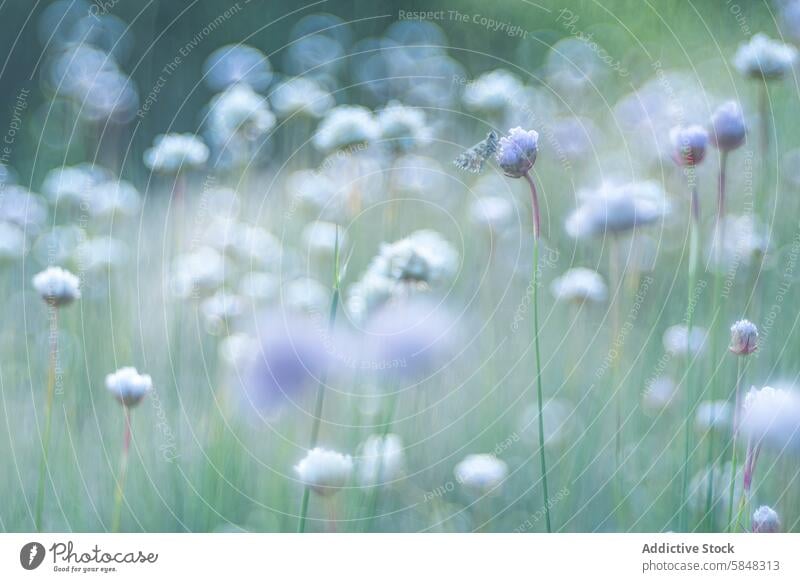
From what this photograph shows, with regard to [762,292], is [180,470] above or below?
below

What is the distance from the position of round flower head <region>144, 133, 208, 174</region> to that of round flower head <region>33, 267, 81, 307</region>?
0.33ft

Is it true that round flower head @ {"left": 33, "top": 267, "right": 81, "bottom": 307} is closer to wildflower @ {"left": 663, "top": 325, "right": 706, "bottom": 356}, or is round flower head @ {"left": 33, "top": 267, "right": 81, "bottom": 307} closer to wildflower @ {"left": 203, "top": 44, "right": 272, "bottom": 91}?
wildflower @ {"left": 203, "top": 44, "right": 272, "bottom": 91}

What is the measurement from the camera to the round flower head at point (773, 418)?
26.2 inches

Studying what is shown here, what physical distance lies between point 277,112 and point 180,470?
0.91ft

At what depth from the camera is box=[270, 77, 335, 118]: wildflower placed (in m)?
0.69

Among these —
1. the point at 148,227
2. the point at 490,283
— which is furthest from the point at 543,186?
the point at 148,227

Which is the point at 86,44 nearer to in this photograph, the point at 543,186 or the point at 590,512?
the point at 543,186

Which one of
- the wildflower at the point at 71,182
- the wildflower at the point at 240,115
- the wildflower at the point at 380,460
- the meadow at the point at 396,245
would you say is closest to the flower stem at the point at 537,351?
the meadow at the point at 396,245

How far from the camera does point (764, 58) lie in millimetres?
692

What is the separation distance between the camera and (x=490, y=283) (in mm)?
693

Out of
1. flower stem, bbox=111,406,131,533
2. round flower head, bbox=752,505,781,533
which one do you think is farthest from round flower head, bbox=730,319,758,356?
flower stem, bbox=111,406,131,533

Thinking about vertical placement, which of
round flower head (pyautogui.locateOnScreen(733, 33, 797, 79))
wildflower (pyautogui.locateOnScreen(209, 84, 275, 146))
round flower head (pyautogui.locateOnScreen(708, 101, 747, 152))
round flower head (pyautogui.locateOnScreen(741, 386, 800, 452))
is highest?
round flower head (pyautogui.locateOnScreen(733, 33, 797, 79))

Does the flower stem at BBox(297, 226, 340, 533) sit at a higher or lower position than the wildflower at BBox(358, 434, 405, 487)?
higher
